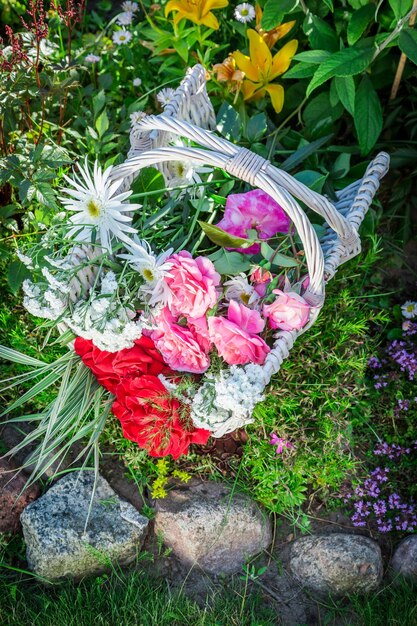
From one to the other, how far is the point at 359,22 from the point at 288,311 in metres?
0.82

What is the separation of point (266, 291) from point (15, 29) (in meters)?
1.57

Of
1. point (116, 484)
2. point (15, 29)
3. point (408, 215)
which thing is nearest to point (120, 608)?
point (116, 484)

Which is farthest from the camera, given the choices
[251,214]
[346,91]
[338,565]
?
[346,91]

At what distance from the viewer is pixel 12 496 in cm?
186

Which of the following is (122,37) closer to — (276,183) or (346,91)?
(346,91)

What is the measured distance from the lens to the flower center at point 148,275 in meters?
1.58

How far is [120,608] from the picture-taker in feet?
5.71

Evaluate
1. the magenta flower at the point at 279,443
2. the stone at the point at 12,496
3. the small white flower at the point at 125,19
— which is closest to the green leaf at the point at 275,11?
the small white flower at the point at 125,19

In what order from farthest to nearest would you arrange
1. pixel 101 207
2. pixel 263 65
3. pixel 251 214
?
pixel 263 65
pixel 251 214
pixel 101 207

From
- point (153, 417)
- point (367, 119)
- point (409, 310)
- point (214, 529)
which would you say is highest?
point (367, 119)

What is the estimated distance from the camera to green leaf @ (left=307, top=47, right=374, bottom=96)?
1.78 m

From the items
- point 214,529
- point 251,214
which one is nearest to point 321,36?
point 251,214

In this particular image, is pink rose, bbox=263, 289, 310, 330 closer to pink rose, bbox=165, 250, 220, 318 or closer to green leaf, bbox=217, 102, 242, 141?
pink rose, bbox=165, 250, 220, 318

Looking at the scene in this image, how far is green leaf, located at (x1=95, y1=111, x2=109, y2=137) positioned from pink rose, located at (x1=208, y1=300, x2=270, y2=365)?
800 mm
